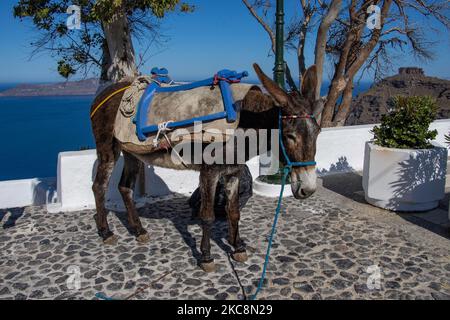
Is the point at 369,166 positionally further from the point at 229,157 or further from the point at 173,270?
the point at 173,270

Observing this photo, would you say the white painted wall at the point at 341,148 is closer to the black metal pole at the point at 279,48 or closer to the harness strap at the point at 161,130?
the black metal pole at the point at 279,48

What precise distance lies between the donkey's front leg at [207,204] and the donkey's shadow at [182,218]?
0.80ft

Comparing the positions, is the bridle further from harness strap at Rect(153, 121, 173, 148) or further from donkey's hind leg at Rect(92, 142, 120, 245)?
donkey's hind leg at Rect(92, 142, 120, 245)

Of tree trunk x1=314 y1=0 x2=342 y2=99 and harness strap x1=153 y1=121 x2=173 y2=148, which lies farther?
tree trunk x1=314 y1=0 x2=342 y2=99

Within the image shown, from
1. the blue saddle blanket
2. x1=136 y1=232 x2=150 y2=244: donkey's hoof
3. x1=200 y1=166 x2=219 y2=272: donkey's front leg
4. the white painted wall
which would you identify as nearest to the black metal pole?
the white painted wall

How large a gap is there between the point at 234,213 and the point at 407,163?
3175mm

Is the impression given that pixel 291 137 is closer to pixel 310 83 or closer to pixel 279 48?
pixel 310 83

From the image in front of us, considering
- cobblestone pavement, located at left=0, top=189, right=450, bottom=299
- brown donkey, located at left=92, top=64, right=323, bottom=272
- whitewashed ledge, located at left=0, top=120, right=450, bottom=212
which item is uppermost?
brown donkey, located at left=92, top=64, right=323, bottom=272

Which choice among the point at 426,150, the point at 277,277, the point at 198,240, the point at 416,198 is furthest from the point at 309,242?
the point at 426,150

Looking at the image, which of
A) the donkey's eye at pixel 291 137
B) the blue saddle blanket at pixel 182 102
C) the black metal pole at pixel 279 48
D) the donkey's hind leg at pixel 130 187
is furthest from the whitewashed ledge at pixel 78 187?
Answer: the donkey's eye at pixel 291 137

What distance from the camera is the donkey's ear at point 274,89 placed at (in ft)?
10.2

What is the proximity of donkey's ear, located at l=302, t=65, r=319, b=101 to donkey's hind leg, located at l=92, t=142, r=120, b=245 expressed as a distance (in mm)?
2508

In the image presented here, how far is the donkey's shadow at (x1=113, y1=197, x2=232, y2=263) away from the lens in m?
4.74
